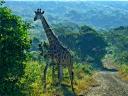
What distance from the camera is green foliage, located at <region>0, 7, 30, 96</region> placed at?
20516 mm

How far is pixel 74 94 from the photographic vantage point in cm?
3139

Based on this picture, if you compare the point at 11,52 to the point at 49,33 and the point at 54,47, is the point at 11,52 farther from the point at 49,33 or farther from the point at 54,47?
the point at 54,47

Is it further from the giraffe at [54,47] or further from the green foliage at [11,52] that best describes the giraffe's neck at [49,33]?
the green foliage at [11,52]

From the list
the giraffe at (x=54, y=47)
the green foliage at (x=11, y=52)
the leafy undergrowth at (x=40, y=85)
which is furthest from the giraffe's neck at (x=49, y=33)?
the green foliage at (x=11, y=52)

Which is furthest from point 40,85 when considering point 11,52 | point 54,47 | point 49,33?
point 11,52

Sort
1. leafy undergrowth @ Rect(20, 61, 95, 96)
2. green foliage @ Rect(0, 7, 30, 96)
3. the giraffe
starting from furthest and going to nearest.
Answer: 1. the giraffe
2. leafy undergrowth @ Rect(20, 61, 95, 96)
3. green foliage @ Rect(0, 7, 30, 96)

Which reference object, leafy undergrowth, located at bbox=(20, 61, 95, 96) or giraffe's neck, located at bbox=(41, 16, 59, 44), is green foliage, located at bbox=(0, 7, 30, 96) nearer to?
leafy undergrowth, located at bbox=(20, 61, 95, 96)

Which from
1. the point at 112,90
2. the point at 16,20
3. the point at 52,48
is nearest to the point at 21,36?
the point at 16,20

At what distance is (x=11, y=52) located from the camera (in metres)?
20.8

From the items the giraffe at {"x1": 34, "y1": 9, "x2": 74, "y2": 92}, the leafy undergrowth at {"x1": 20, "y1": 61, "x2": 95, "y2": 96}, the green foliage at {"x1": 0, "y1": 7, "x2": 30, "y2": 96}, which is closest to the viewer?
the green foliage at {"x1": 0, "y1": 7, "x2": 30, "y2": 96}

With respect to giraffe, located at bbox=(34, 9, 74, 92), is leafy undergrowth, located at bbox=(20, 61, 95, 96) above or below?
below

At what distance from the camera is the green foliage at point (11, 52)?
2052 centimetres

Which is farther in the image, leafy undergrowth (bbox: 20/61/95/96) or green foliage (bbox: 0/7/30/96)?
Answer: leafy undergrowth (bbox: 20/61/95/96)

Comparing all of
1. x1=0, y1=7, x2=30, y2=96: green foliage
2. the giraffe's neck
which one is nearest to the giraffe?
the giraffe's neck
